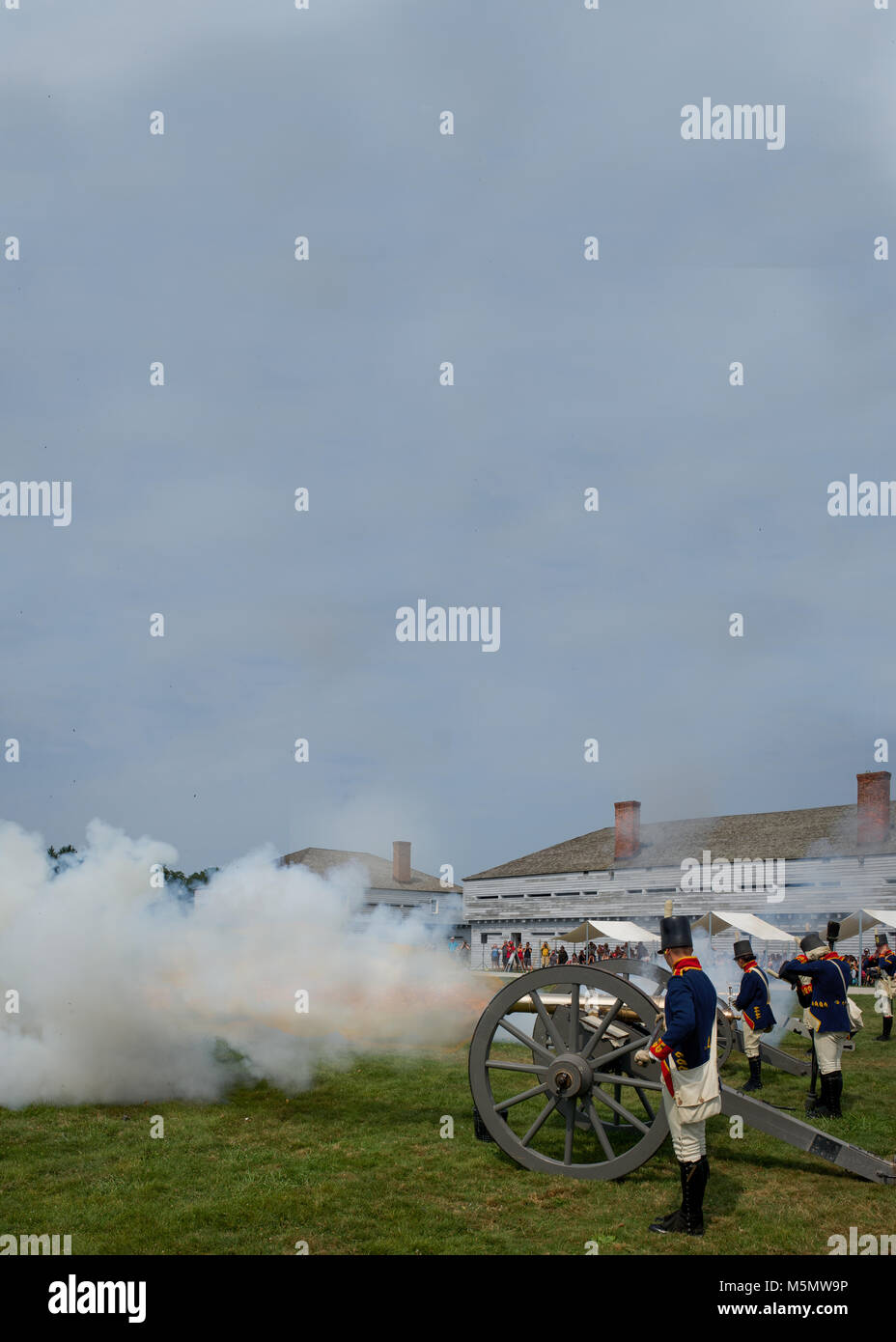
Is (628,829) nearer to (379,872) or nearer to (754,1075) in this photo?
(379,872)

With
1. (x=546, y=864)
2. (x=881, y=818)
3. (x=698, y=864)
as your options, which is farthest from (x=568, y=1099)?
(x=546, y=864)

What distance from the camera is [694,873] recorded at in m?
42.2

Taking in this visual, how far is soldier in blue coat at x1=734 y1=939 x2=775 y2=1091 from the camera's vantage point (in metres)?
12.2

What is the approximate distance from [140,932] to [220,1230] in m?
4.67

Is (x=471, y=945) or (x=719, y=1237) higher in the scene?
→ (x=719, y=1237)

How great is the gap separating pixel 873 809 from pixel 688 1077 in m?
33.5

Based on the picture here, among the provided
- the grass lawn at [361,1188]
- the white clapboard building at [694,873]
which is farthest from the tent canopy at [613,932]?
the grass lawn at [361,1188]

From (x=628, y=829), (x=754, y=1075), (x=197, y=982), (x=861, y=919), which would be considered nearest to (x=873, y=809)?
(x=628, y=829)

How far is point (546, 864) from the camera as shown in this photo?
161 feet

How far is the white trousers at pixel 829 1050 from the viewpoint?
1032 centimetres

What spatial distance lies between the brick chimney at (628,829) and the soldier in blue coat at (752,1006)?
107ft

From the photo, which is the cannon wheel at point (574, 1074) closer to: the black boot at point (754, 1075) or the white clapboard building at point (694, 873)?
the black boot at point (754, 1075)
